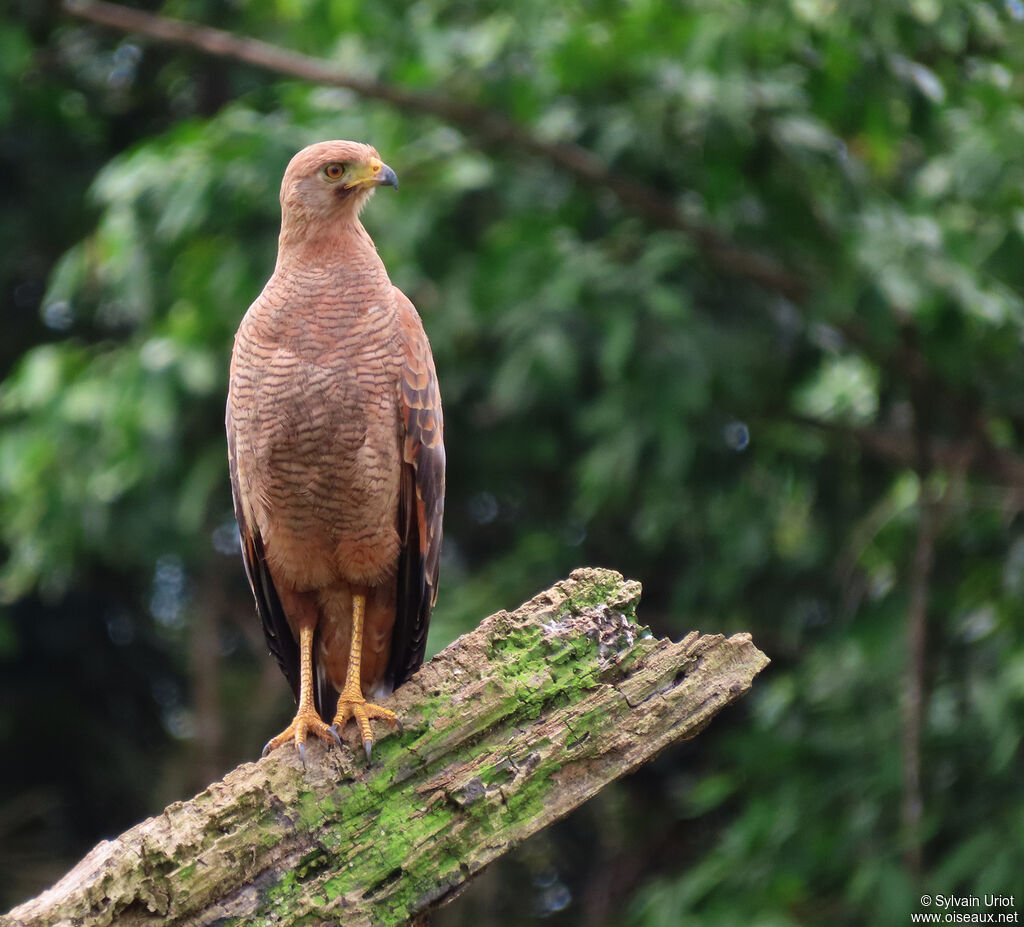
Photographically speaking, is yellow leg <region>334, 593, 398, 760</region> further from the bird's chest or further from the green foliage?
the green foliage

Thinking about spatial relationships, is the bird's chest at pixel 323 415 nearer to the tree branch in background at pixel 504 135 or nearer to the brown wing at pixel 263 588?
the brown wing at pixel 263 588

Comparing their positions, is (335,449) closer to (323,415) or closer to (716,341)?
(323,415)

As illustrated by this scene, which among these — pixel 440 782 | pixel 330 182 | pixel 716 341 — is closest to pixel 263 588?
pixel 440 782

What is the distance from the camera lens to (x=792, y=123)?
5809mm

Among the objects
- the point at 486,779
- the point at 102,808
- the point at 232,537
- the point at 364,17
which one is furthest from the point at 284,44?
the point at 486,779

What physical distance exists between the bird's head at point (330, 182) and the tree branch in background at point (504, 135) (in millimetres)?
1979

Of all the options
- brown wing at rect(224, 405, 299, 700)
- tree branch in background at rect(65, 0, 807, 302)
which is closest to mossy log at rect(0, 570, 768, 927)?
brown wing at rect(224, 405, 299, 700)

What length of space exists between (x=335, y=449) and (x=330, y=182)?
923mm

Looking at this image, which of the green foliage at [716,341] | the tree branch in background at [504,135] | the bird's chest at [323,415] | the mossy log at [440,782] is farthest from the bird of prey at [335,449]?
the tree branch in background at [504,135]

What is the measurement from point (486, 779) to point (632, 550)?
16.3 feet

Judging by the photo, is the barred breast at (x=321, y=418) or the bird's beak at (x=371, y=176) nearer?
the barred breast at (x=321, y=418)

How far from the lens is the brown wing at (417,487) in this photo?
4.12m

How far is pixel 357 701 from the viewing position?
3.85 metres

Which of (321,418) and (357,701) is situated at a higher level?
(321,418)
